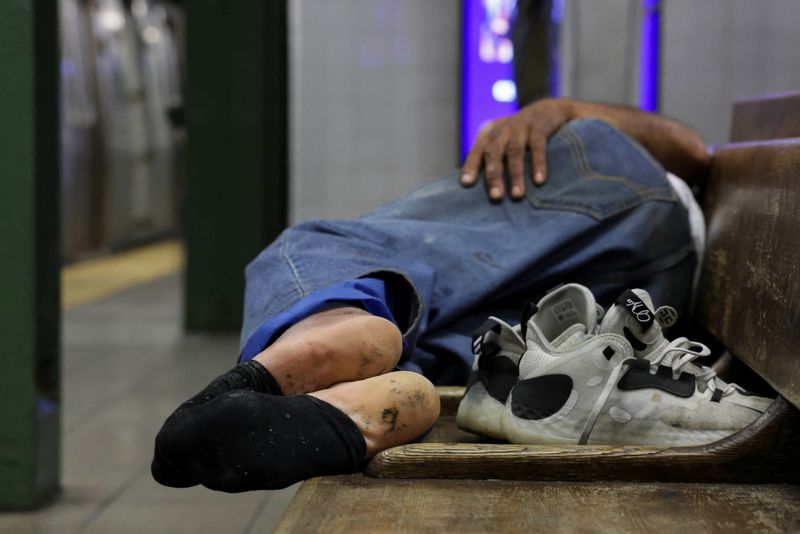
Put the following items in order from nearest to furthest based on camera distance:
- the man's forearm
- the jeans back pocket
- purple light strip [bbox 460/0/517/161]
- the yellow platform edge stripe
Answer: the jeans back pocket
the man's forearm
purple light strip [bbox 460/0/517/161]
the yellow platform edge stripe

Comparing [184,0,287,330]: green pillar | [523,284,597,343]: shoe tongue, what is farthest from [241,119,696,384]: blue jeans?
[184,0,287,330]: green pillar

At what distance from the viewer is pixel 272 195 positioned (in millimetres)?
5168

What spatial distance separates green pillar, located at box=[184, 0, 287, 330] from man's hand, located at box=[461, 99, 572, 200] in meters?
3.50

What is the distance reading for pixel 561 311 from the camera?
1.22m

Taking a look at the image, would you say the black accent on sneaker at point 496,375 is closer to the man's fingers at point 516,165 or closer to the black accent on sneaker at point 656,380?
the black accent on sneaker at point 656,380

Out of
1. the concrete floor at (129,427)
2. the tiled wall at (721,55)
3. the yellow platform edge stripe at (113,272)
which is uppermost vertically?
the tiled wall at (721,55)

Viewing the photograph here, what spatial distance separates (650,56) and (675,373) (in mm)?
2322

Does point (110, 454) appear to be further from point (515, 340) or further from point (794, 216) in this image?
point (794, 216)

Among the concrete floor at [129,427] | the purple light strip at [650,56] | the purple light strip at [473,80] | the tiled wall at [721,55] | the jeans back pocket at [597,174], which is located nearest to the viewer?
the jeans back pocket at [597,174]

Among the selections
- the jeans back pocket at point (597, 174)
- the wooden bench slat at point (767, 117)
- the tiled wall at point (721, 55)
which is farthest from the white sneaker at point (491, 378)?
the tiled wall at point (721, 55)

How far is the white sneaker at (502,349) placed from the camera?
1.15 metres

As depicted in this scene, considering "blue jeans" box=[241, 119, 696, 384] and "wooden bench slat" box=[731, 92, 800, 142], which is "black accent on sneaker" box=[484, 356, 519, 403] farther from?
"wooden bench slat" box=[731, 92, 800, 142]

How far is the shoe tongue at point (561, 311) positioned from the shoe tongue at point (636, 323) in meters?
0.04

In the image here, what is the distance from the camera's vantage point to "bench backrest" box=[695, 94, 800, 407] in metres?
1.07
